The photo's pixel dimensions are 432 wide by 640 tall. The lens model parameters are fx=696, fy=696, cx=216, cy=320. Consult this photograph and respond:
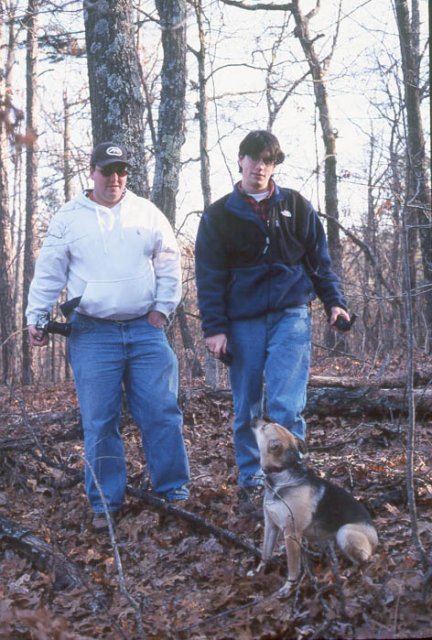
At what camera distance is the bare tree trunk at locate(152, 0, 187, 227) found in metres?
8.62

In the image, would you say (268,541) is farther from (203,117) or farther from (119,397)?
(203,117)

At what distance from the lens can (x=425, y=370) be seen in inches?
322

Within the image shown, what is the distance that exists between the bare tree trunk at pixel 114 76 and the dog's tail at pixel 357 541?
4382 mm

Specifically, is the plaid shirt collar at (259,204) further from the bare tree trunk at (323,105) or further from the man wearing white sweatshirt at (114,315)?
the bare tree trunk at (323,105)

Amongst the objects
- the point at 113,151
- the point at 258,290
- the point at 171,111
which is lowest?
the point at 258,290

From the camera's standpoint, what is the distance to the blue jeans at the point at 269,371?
16.0 feet

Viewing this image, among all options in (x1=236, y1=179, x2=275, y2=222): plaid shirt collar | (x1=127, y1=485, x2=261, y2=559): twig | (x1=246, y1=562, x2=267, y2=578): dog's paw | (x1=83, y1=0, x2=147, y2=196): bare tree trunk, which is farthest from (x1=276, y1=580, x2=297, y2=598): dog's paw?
(x1=83, y1=0, x2=147, y2=196): bare tree trunk

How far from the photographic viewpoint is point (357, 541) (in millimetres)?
3873

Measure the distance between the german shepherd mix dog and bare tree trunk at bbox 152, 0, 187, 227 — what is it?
16.3 ft

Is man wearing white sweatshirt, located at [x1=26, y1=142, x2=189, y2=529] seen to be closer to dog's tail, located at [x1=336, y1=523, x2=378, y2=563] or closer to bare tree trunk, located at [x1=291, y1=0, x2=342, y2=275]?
dog's tail, located at [x1=336, y1=523, x2=378, y2=563]

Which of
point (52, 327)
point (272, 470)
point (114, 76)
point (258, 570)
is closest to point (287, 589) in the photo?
point (258, 570)

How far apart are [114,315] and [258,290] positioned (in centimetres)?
112

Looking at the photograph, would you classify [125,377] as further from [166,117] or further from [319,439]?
[166,117]

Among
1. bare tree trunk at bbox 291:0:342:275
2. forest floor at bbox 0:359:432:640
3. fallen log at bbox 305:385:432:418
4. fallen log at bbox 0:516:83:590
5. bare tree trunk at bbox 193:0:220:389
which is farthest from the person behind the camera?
bare tree trunk at bbox 291:0:342:275
